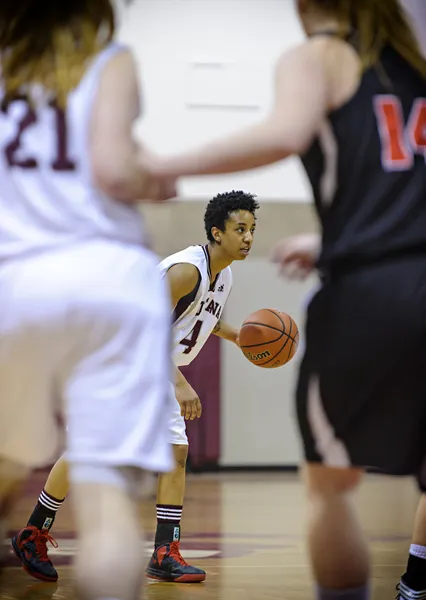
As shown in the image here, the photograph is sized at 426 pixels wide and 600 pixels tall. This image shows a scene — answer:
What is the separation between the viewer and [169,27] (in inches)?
386

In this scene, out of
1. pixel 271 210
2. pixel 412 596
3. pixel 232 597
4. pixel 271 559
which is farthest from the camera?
pixel 271 210

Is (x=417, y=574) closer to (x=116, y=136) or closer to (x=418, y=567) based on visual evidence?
(x=418, y=567)

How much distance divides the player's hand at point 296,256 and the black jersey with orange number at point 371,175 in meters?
0.06

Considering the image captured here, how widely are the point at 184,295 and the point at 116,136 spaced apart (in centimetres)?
219

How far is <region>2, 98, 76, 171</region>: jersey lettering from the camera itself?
2.22 m

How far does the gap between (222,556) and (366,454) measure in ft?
8.67

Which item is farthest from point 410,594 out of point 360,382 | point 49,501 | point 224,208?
point 224,208

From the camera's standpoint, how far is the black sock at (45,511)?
13.8ft

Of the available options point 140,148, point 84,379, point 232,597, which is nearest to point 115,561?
point 84,379

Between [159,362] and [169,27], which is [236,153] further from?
[169,27]

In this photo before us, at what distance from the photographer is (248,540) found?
5.62 metres

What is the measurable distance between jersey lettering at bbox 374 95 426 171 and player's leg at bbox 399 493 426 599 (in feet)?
3.81

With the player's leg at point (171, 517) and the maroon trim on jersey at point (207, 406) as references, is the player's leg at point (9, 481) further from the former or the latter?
the maroon trim on jersey at point (207, 406)

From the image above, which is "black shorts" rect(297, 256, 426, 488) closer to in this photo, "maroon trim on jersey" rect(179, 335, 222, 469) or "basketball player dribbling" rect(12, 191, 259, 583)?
"basketball player dribbling" rect(12, 191, 259, 583)
